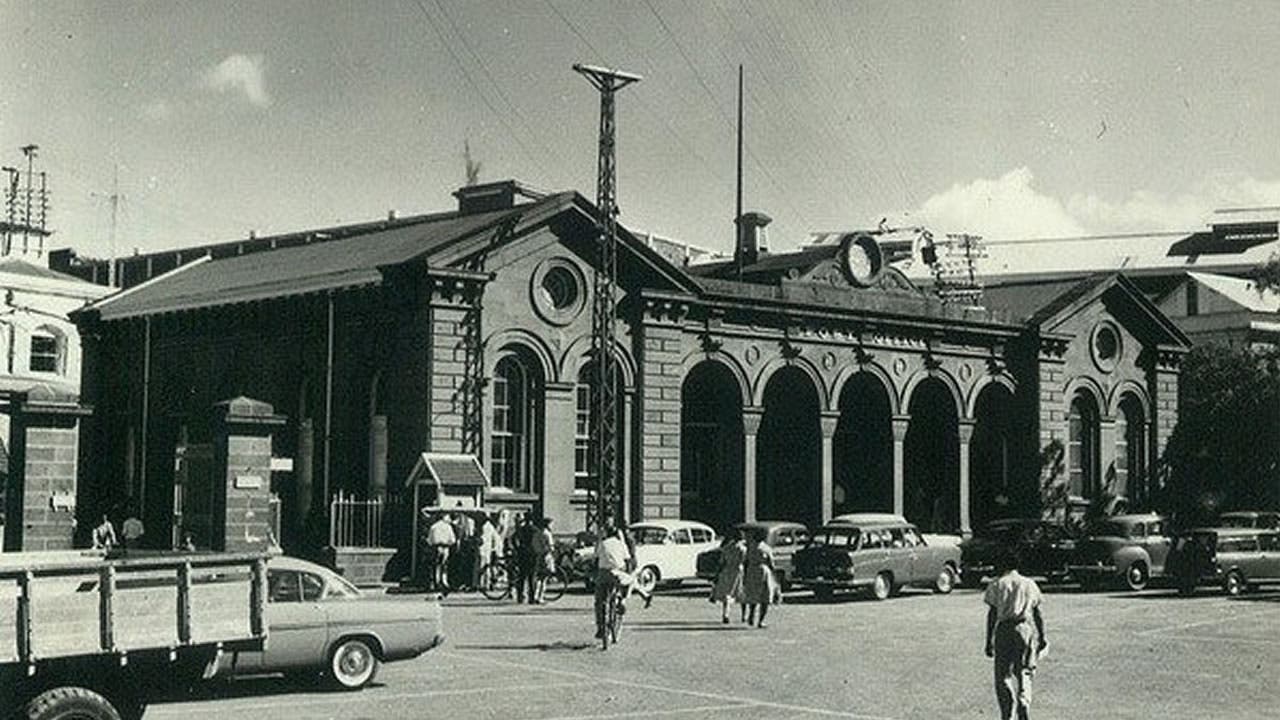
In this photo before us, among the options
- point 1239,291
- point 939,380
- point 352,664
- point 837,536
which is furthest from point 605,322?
point 1239,291

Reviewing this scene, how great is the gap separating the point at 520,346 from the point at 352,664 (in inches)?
741

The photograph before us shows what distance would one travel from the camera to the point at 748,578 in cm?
2327

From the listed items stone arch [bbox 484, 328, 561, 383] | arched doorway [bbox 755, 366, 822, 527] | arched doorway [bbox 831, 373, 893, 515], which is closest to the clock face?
arched doorway [bbox 831, 373, 893, 515]

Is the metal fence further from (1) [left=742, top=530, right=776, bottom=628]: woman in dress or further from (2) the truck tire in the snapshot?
(2) the truck tire

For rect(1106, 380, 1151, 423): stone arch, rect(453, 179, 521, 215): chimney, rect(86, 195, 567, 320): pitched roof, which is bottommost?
rect(1106, 380, 1151, 423): stone arch

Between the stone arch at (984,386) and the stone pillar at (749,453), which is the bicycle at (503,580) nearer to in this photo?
the stone pillar at (749,453)

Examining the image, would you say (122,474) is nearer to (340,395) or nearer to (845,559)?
(340,395)

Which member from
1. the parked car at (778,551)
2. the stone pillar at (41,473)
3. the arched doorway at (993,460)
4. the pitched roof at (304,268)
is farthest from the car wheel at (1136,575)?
the stone pillar at (41,473)

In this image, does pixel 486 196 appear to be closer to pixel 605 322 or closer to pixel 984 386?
pixel 605 322

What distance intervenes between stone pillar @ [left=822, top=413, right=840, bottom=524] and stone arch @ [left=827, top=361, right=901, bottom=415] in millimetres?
303

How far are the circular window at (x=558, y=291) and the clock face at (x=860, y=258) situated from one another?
9.98 metres

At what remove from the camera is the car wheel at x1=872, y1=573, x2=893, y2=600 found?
29.1m

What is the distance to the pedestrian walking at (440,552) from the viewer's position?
29672mm

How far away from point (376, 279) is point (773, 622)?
552 inches
